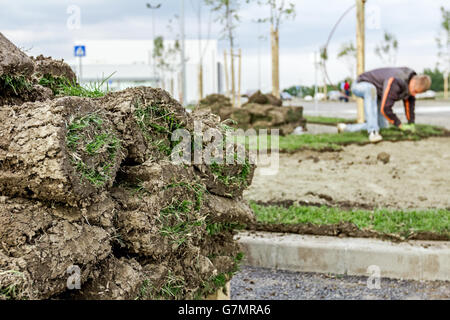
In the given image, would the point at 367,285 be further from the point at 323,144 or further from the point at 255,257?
the point at 323,144

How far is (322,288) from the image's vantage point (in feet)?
13.5

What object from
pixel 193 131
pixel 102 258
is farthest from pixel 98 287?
pixel 193 131

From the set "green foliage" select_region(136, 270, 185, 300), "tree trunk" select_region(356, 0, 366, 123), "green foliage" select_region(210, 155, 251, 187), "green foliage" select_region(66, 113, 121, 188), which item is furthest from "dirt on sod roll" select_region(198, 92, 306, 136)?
"green foliage" select_region(66, 113, 121, 188)

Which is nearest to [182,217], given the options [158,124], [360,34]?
[158,124]

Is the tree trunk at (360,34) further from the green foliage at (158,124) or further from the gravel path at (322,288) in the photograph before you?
the green foliage at (158,124)

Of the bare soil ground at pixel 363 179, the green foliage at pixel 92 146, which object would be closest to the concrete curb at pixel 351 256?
the bare soil ground at pixel 363 179

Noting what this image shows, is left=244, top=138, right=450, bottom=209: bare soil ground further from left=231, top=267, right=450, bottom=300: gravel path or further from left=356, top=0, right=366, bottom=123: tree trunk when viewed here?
left=356, top=0, right=366, bottom=123: tree trunk

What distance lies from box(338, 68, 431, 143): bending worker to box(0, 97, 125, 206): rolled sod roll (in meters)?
9.10

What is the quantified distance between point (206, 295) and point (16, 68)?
5.61 ft

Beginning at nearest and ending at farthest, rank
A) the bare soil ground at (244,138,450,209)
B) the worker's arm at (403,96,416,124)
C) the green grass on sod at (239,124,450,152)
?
1. the bare soil ground at (244,138,450,209)
2. the green grass on sod at (239,124,450,152)
3. the worker's arm at (403,96,416,124)

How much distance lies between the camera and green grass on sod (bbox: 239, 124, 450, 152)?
32.7 ft

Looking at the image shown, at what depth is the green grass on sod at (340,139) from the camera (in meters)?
9.96

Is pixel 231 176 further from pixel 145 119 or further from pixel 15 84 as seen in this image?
pixel 15 84

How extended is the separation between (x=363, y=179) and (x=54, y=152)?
6.03m
